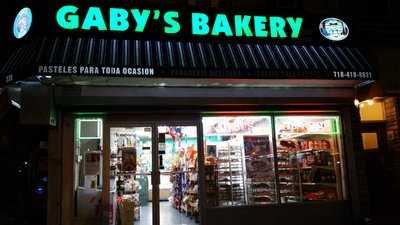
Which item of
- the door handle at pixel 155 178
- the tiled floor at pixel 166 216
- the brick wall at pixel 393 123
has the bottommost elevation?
the tiled floor at pixel 166 216

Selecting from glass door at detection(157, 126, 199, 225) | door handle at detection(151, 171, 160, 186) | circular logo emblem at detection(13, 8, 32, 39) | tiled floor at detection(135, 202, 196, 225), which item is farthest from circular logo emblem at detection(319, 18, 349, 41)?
circular logo emblem at detection(13, 8, 32, 39)

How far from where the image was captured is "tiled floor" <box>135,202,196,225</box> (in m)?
9.40

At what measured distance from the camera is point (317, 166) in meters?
10.6

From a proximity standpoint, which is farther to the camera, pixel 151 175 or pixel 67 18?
pixel 151 175

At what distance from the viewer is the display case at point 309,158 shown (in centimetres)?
1032

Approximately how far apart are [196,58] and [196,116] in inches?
62.8

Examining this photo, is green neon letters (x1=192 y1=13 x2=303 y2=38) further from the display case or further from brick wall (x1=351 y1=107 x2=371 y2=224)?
brick wall (x1=351 y1=107 x2=371 y2=224)

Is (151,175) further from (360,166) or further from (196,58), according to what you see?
(360,166)

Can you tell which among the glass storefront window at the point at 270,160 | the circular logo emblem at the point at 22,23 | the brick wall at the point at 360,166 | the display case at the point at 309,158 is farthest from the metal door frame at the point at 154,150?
the brick wall at the point at 360,166

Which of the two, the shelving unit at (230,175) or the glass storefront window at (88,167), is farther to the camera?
the shelving unit at (230,175)

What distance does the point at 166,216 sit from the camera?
31.4 feet

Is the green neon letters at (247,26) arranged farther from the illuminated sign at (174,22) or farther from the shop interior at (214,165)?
the shop interior at (214,165)

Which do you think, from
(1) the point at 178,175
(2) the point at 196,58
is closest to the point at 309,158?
(1) the point at 178,175

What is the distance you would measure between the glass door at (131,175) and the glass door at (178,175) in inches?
11.2
